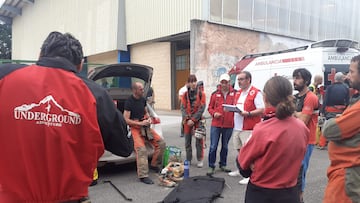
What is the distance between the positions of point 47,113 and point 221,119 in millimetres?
4435

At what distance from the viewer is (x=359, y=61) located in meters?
2.45

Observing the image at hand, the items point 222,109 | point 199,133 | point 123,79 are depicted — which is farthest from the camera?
point 123,79

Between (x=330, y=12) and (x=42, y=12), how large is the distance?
26107 millimetres

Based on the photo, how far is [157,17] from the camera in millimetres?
17656

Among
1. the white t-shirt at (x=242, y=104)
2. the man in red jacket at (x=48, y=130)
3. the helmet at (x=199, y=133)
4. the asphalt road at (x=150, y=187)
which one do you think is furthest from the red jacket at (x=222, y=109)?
Result: the man in red jacket at (x=48, y=130)

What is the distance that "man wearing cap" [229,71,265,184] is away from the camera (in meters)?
5.21

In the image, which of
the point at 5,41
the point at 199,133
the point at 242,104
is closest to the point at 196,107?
the point at 199,133

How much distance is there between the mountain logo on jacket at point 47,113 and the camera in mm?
1638

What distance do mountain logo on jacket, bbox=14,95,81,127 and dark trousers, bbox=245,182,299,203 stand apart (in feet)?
5.17

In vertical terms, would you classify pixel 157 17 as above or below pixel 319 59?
above

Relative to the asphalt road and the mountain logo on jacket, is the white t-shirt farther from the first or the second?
the mountain logo on jacket

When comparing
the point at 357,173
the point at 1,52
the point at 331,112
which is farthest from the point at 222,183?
the point at 1,52

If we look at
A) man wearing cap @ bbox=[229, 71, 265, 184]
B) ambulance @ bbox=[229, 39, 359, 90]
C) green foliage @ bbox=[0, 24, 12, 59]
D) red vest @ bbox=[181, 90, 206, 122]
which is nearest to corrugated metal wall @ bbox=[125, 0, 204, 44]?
ambulance @ bbox=[229, 39, 359, 90]

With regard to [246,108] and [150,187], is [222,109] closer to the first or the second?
[246,108]
